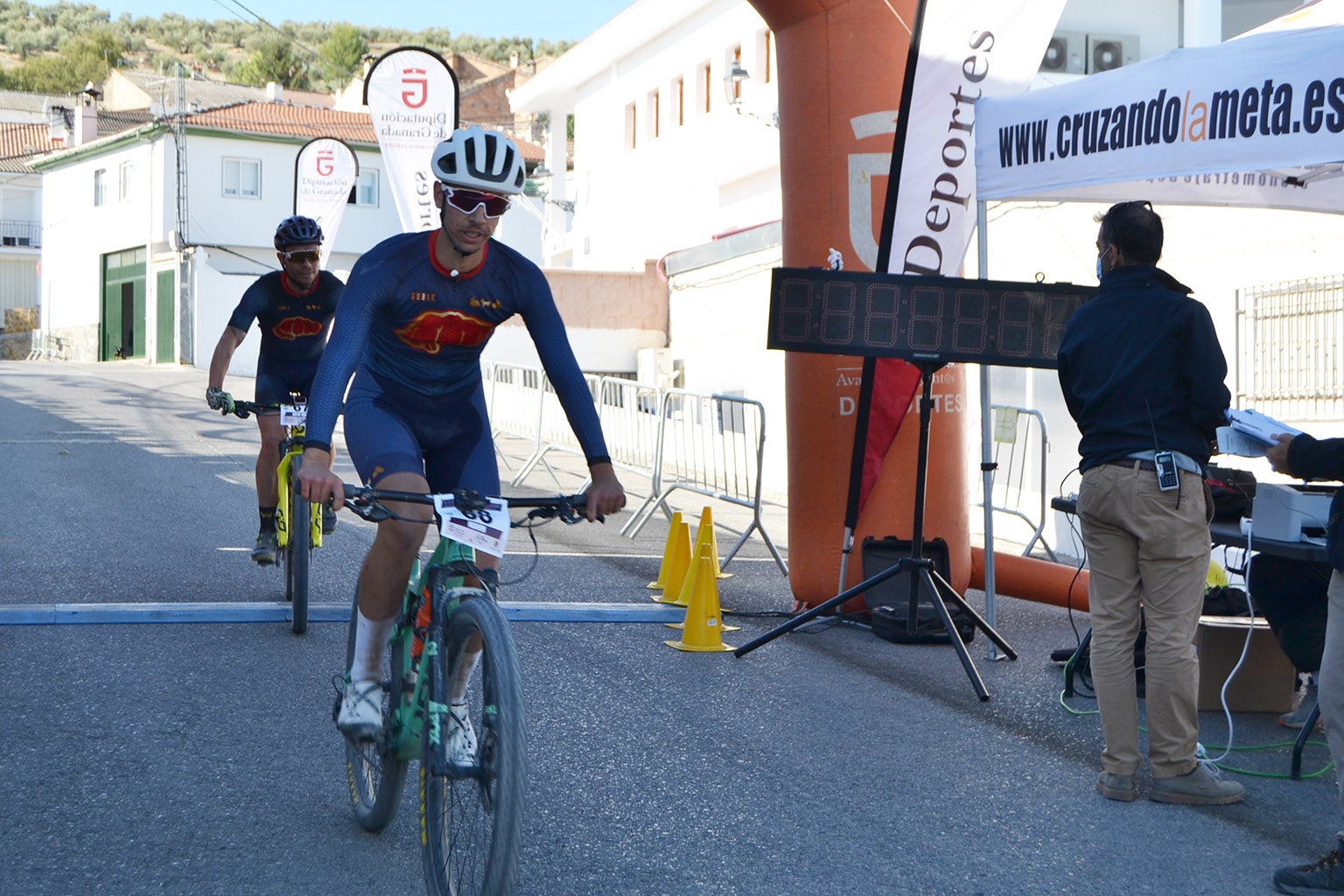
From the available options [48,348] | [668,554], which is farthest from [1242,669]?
[48,348]

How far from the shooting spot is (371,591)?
176 inches

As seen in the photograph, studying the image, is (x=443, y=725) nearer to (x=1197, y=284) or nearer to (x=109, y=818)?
(x=109, y=818)

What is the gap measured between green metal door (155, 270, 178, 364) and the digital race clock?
43.8m

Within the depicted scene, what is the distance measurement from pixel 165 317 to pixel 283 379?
42735 millimetres

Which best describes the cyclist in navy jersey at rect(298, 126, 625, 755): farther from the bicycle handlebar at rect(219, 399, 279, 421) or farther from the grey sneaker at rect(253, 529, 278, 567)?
the grey sneaker at rect(253, 529, 278, 567)

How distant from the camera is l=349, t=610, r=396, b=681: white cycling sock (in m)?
4.46

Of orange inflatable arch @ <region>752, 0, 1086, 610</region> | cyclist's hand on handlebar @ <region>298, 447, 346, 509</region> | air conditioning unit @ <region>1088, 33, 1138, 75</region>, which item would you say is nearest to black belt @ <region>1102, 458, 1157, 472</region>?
cyclist's hand on handlebar @ <region>298, 447, 346, 509</region>

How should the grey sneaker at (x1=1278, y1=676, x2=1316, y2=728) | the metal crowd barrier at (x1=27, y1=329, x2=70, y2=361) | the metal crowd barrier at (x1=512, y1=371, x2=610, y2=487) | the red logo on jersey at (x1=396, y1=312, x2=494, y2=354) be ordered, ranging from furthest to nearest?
the metal crowd barrier at (x1=27, y1=329, x2=70, y2=361) → the metal crowd barrier at (x1=512, y1=371, x2=610, y2=487) → the grey sneaker at (x1=1278, y1=676, x2=1316, y2=728) → the red logo on jersey at (x1=396, y1=312, x2=494, y2=354)

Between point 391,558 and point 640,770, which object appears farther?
point 640,770

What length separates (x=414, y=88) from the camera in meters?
16.9

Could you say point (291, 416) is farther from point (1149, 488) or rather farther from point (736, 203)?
point (736, 203)

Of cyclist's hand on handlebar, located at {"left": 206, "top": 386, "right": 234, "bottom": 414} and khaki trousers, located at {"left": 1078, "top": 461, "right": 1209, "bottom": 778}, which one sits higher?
cyclist's hand on handlebar, located at {"left": 206, "top": 386, "right": 234, "bottom": 414}

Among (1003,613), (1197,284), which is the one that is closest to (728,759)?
(1003,613)

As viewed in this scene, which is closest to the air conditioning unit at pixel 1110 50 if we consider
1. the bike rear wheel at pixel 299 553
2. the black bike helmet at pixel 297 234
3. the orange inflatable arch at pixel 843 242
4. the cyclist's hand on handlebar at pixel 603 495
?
the orange inflatable arch at pixel 843 242
